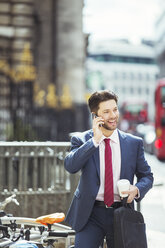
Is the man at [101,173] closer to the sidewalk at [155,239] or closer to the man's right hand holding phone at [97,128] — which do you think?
the man's right hand holding phone at [97,128]

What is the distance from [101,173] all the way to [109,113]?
0.38m

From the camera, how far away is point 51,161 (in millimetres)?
5766

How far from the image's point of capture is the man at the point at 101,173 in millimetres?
3219

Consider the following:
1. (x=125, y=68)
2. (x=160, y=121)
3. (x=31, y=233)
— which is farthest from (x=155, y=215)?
(x=125, y=68)

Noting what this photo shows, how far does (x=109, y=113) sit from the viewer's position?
3.27 m

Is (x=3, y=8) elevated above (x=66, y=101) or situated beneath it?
elevated above

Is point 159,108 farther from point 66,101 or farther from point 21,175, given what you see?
point 21,175

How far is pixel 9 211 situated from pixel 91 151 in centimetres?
261

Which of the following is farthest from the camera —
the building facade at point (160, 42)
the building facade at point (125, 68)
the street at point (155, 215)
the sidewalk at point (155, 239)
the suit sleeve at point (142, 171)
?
the building facade at point (125, 68)

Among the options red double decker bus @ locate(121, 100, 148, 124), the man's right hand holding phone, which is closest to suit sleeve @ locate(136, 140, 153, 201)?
the man's right hand holding phone

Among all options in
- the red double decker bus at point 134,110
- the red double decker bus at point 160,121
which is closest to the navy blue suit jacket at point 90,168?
the red double decker bus at point 160,121

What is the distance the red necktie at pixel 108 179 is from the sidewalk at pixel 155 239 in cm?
273

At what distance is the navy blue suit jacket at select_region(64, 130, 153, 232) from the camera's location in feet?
10.4

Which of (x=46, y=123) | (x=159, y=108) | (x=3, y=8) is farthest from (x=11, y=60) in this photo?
(x=159, y=108)
